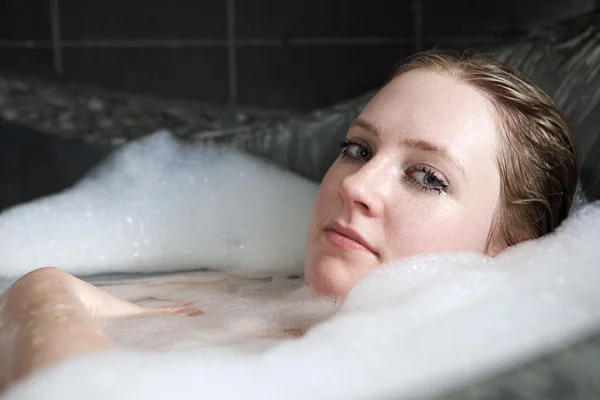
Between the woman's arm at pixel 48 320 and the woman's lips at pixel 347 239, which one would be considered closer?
the woman's arm at pixel 48 320

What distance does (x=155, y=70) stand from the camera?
2.37 m

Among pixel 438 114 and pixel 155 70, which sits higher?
pixel 438 114

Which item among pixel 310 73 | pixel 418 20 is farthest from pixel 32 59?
pixel 418 20

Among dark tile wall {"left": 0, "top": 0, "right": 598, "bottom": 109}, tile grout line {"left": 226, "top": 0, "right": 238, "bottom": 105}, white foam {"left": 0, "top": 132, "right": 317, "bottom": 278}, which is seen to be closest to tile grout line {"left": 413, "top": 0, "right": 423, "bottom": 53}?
dark tile wall {"left": 0, "top": 0, "right": 598, "bottom": 109}

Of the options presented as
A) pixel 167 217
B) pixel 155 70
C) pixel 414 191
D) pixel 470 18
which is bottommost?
pixel 167 217

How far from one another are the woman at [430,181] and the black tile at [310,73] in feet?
3.52

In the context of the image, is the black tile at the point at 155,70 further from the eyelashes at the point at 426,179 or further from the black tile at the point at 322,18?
the eyelashes at the point at 426,179

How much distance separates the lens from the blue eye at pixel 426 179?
0.98 metres

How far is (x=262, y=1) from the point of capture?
2.24 meters

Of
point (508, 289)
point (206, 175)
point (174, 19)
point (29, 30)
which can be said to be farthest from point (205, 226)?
point (29, 30)

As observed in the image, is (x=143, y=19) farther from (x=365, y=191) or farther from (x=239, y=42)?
(x=365, y=191)

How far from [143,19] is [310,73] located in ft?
1.82

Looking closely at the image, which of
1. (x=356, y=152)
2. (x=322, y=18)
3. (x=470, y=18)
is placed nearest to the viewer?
(x=356, y=152)

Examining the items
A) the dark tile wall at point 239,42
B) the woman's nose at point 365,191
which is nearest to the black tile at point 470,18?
the dark tile wall at point 239,42
